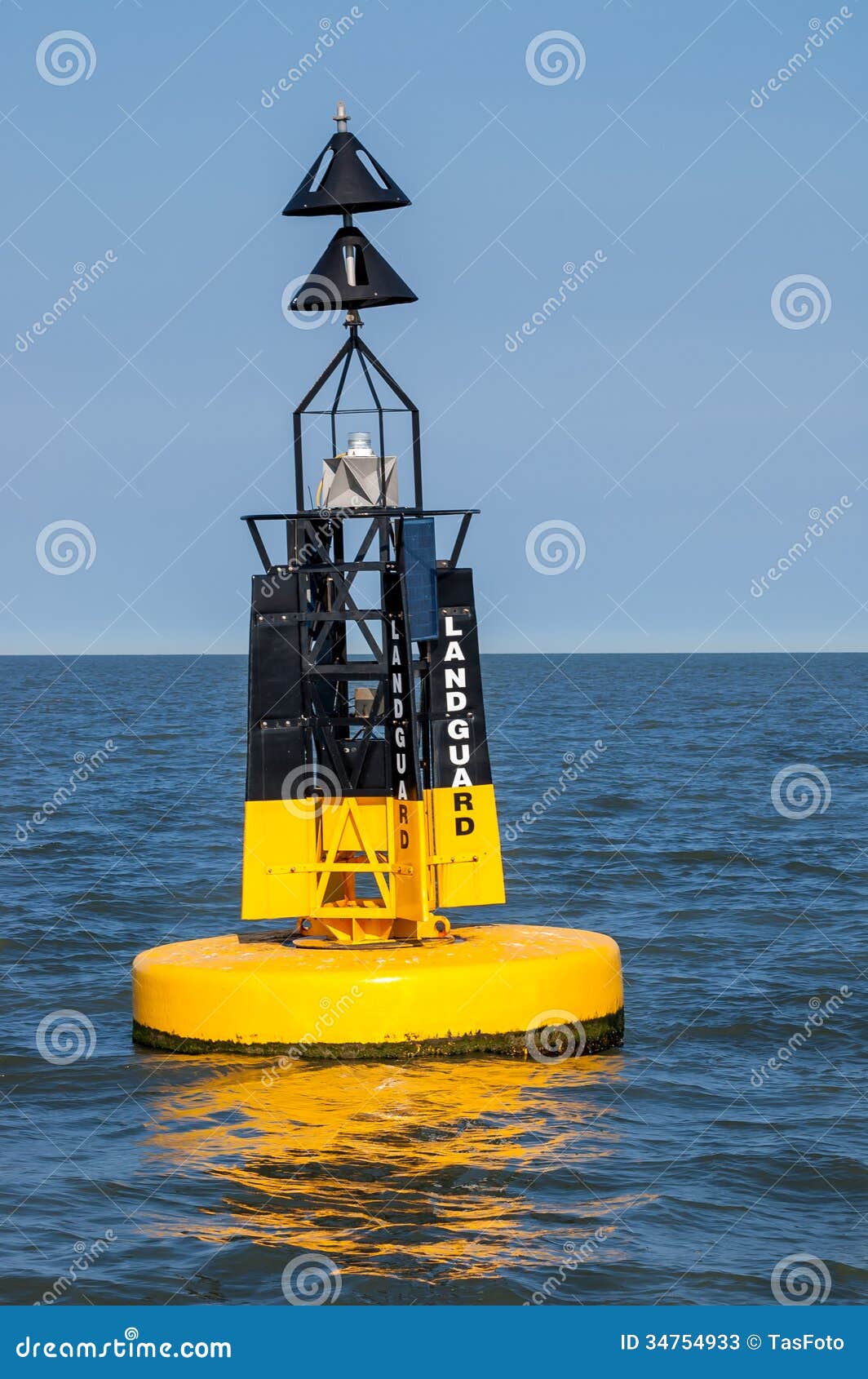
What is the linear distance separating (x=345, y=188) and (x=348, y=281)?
733mm

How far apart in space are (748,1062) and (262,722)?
4881 millimetres

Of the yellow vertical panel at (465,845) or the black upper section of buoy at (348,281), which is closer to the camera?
the black upper section of buoy at (348,281)

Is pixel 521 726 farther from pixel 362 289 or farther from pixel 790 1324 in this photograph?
pixel 790 1324

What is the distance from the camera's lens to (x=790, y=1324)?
10.7 m

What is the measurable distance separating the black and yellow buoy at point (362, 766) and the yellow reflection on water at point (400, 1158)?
67cm

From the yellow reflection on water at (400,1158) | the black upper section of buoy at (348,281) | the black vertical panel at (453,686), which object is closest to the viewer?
the yellow reflection on water at (400,1158)

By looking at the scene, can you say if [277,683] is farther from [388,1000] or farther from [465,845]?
[388,1000]

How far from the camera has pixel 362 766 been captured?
1680 centimetres

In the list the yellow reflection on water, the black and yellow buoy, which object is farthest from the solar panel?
the yellow reflection on water

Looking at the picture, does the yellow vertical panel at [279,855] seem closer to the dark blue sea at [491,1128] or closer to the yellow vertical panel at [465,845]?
the yellow vertical panel at [465,845]

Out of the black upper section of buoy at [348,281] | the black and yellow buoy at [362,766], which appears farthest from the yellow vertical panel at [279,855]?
the black upper section of buoy at [348,281]

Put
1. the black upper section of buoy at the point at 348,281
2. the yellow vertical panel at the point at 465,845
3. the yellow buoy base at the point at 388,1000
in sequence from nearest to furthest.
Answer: the yellow buoy base at the point at 388,1000 < the black upper section of buoy at the point at 348,281 < the yellow vertical panel at the point at 465,845

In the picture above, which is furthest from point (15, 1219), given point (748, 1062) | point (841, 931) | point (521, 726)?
point (521, 726)

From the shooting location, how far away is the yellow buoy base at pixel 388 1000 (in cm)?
1544
